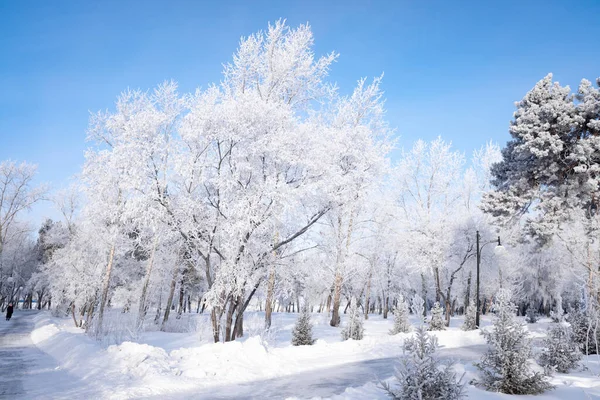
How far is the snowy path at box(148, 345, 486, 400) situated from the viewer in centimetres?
823

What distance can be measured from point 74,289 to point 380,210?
22022 mm

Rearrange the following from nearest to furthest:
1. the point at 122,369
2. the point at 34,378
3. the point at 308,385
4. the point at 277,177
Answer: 1. the point at 122,369
2. the point at 308,385
3. the point at 34,378
4. the point at 277,177

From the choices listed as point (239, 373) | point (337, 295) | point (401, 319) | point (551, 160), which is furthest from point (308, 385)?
point (337, 295)

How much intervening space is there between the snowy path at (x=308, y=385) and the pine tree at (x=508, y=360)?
6.21 feet

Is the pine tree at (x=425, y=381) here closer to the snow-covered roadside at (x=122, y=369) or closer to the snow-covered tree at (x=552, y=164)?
the snow-covered roadside at (x=122, y=369)

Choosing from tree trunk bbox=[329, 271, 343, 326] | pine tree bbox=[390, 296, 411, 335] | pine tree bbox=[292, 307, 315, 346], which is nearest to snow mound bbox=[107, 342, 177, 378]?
pine tree bbox=[292, 307, 315, 346]

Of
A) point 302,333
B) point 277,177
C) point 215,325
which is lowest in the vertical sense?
point 302,333

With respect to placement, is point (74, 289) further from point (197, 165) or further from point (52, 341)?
point (197, 165)

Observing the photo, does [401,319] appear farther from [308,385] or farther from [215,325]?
[308,385]

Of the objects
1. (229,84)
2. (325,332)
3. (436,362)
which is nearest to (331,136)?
(229,84)

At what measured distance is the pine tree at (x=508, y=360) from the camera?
7367mm

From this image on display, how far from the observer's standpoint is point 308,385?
31.2ft

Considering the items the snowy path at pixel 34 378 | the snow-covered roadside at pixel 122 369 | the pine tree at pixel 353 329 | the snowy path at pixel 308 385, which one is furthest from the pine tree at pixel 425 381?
the pine tree at pixel 353 329

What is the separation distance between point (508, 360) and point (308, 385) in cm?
465
